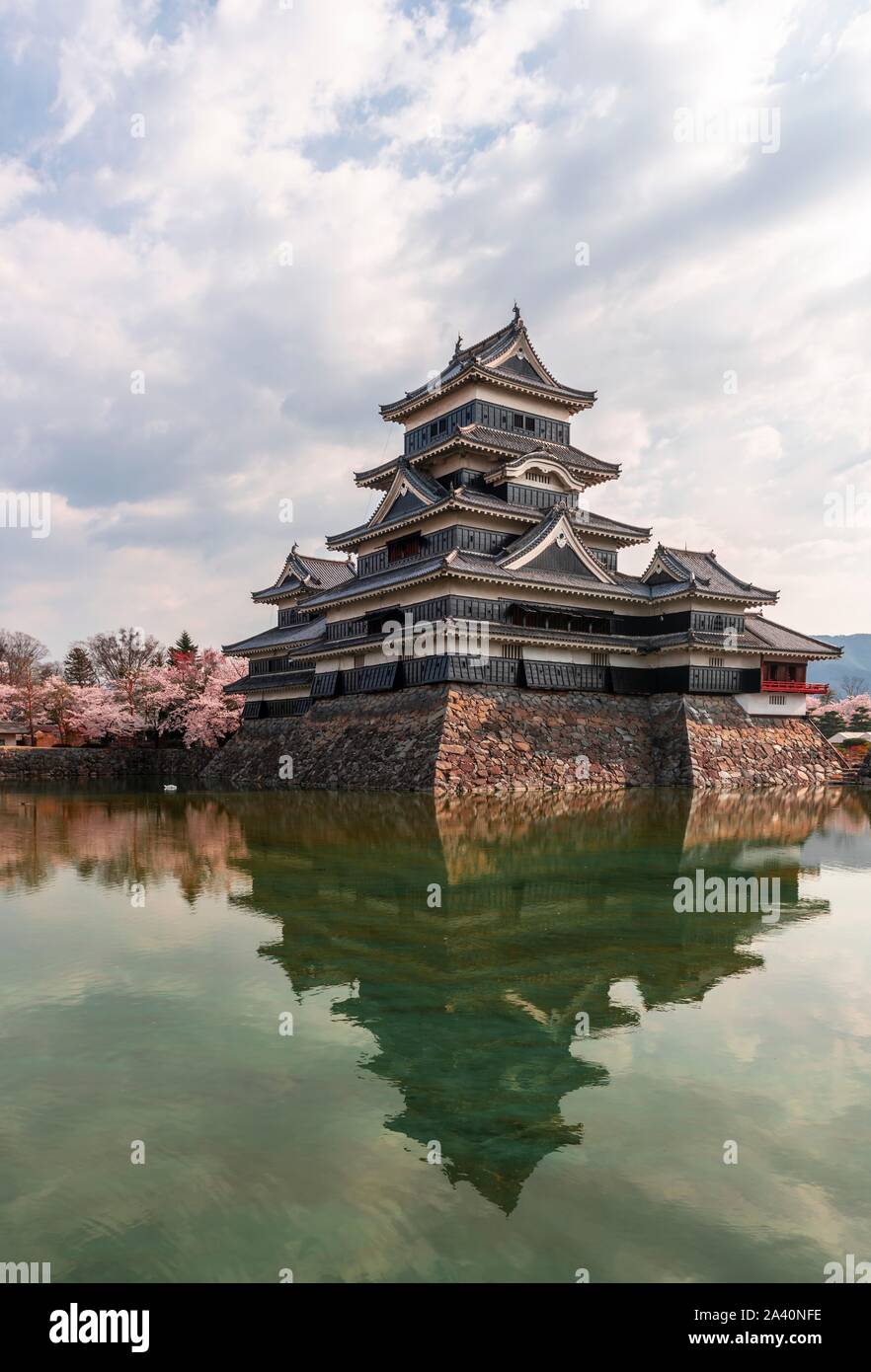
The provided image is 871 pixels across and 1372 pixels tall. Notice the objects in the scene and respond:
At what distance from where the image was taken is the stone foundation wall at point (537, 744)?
2998 cm

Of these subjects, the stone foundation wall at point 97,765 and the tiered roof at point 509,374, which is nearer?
the tiered roof at point 509,374

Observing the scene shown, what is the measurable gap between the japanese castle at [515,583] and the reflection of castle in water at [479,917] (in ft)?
37.9

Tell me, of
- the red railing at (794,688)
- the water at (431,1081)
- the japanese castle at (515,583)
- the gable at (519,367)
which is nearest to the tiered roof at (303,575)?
the japanese castle at (515,583)

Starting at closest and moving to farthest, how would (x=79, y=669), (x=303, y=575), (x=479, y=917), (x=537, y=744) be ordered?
1. (x=479, y=917)
2. (x=537, y=744)
3. (x=303, y=575)
4. (x=79, y=669)

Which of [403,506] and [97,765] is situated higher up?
[403,506]

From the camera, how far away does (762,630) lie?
38.7 metres

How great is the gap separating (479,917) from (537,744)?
2200 cm

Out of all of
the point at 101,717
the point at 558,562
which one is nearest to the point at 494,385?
the point at 558,562

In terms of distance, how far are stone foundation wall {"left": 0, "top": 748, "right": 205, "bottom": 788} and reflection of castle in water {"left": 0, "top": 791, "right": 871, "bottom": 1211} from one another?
29.6m

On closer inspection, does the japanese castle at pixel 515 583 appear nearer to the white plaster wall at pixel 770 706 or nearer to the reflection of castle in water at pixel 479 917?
the white plaster wall at pixel 770 706

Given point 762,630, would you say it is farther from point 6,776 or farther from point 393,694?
point 6,776

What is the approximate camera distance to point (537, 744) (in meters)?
31.7

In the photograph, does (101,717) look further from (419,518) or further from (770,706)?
(770,706)
